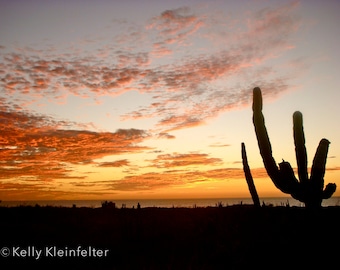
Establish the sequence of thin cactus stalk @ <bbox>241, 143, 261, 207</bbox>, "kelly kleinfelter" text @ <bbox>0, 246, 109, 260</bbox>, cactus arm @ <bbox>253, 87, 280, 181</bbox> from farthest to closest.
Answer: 1. thin cactus stalk @ <bbox>241, 143, 261, 207</bbox>
2. cactus arm @ <bbox>253, 87, 280, 181</bbox>
3. "kelly kleinfelter" text @ <bbox>0, 246, 109, 260</bbox>

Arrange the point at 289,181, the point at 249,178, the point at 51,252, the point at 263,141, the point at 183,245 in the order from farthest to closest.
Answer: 1. the point at 249,178
2. the point at 263,141
3. the point at 289,181
4. the point at 183,245
5. the point at 51,252

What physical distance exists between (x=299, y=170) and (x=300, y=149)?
2.63ft

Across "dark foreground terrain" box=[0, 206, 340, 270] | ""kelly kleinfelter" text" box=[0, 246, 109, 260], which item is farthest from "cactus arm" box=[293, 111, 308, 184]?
""kelly kleinfelter" text" box=[0, 246, 109, 260]

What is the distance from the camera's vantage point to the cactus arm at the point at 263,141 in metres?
13.1

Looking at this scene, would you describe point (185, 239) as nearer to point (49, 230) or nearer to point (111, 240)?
point (111, 240)

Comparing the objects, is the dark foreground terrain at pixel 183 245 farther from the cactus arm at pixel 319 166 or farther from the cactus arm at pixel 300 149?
the cactus arm at pixel 300 149

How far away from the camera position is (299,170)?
13.0 metres

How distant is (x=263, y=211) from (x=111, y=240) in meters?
7.08

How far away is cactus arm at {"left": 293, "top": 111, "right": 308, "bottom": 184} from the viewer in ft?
42.3

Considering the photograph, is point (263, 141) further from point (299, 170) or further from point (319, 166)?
point (319, 166)

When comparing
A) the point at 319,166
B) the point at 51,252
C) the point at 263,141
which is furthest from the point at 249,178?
the point at 51,252

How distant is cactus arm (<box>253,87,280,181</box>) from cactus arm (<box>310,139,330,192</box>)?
1292mm

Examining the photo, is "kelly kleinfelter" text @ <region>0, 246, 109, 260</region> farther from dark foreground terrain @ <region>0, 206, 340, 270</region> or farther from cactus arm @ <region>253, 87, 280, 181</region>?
cactus arm @ <region>253, 87, 280, 181</region>

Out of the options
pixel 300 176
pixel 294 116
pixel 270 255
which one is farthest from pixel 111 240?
pixel 294 116
